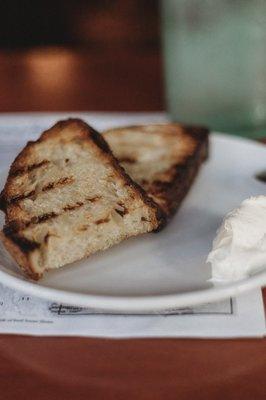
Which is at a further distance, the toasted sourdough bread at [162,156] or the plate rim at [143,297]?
the toasted sourdough bread at [162,156]

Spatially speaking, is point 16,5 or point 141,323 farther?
point 16,5

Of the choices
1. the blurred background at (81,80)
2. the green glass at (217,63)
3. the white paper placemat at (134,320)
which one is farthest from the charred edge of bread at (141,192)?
the blurred background at (81,80)

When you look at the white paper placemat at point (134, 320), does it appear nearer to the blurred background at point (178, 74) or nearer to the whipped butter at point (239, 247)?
the whipped butter at point (239, 247)

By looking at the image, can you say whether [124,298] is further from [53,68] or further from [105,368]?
[53,68]

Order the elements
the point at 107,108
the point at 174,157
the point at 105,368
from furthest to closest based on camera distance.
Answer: the point at 107,108 < the point at 174,157 < the point at 105,368

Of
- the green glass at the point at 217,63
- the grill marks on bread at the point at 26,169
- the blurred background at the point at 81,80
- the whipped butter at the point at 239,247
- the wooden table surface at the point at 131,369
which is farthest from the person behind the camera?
the blurred background at the point at 81,80

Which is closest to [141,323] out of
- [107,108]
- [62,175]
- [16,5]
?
[62,175]
